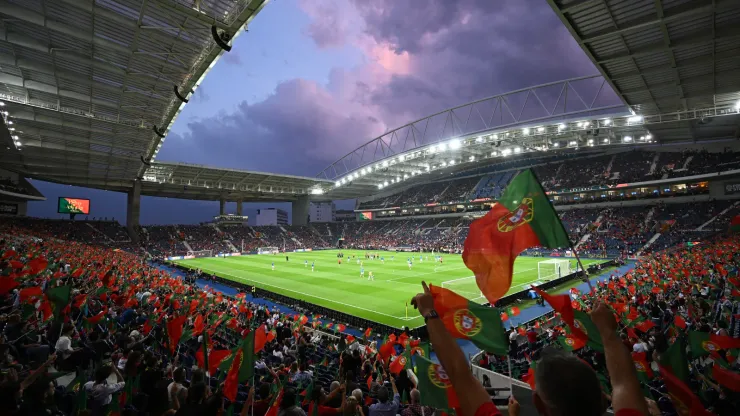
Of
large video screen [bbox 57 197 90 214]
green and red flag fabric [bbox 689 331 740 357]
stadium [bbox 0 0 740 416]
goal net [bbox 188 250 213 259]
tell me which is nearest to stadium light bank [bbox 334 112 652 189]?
stadium [bbox 0 0 740 416]

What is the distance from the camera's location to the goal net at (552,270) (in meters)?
30.2

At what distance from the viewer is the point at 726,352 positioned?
6785 mm

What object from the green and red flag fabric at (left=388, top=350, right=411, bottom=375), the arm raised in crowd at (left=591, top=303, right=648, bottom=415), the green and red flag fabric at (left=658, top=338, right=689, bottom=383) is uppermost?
the arm raised in crowd at (left=591, top=303, right=648, bottom=415)

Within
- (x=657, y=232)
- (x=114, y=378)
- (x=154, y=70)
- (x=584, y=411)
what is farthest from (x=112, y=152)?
(x=657, y=232)

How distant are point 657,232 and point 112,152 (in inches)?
2570

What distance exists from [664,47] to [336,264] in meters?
36.3

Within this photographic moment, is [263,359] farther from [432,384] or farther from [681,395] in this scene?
[681,395]

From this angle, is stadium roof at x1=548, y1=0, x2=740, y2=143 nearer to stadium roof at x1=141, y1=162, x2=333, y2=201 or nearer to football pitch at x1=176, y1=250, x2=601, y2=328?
Result: football pitch at x1=176, y1=250, x2=601, y2=328

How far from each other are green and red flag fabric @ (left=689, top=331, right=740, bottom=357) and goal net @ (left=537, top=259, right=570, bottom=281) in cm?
2486

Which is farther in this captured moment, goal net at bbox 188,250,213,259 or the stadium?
goal net at bbox 188,250,213,259

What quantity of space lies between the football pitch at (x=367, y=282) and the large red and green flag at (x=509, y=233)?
14909 millimetres

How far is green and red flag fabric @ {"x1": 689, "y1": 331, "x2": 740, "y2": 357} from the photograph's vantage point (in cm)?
560

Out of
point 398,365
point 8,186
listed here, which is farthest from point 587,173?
point 8,186

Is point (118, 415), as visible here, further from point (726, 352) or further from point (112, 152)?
point (112, 152)
